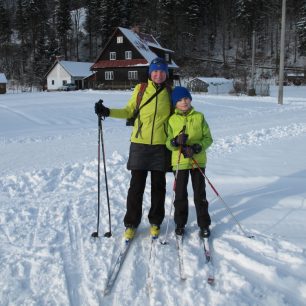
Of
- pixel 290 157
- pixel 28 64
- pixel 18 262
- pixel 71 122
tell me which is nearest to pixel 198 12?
pixel 28 64

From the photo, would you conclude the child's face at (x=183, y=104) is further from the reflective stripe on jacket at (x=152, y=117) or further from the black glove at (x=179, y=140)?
the black glove at (x=179, y=140)

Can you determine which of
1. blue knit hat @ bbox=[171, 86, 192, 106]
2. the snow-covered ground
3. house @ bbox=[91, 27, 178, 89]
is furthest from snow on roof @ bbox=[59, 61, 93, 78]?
blue knit hat @ bbox=[171, 86, 192, 106]

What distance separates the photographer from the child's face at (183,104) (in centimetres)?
394

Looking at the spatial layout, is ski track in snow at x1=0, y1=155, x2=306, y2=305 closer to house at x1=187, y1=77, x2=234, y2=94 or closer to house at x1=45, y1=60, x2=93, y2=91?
house at x1=187, y1=77, x2=234, y2=94

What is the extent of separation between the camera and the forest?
5822 centimetres

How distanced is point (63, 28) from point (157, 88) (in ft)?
212

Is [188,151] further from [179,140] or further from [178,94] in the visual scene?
[178,94]

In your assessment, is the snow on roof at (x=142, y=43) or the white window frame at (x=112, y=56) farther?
the white window frame at (x=112, y=56)

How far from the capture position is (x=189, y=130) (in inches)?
157

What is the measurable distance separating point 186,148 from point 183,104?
17.5 inches

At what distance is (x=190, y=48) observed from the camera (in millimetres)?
64125

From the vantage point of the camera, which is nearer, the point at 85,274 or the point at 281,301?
the point at 281,301

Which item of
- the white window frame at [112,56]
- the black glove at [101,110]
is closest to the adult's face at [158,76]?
the black glove at [101,110]

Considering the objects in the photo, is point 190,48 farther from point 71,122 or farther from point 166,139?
point 166,139
